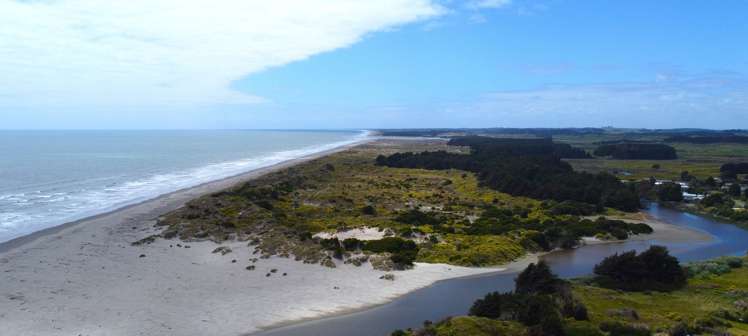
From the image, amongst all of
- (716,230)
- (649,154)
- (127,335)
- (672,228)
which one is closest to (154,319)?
(127,335)

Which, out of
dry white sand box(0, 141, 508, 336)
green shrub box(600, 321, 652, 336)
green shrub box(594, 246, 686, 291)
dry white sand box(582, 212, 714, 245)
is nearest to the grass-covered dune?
dry white sand box(582, 212, 714, 245)

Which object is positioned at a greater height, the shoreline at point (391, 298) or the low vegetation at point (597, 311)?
the low vegetation at point (597, 311)

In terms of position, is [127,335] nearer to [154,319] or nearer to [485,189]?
[154,319]

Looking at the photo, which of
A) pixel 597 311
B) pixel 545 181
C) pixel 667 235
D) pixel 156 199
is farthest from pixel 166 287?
pixel 545 181

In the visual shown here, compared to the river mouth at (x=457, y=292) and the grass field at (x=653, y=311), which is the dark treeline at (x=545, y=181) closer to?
the river mouth at (x=457, y=292)

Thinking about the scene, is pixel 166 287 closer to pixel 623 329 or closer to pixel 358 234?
pixel 358 234

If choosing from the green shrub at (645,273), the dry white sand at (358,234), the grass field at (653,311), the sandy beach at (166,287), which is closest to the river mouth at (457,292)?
the sandy beach at (166,287)
